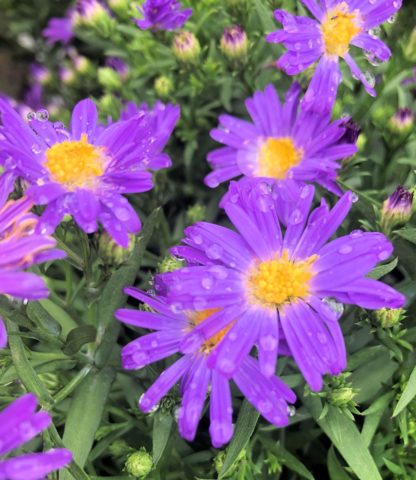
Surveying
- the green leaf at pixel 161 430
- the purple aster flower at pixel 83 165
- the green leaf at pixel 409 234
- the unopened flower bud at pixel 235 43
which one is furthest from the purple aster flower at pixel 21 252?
the unopened flower bud at pixel 235 43

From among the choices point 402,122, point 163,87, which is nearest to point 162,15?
point 163,87

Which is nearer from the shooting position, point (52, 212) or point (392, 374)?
point (52, 212)

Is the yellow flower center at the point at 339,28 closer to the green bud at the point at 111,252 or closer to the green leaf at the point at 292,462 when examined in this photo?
the green bud at the point at 111,252

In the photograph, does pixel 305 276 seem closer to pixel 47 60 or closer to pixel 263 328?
pixel 263 328

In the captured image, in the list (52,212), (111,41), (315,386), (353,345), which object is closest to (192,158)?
(111,41)

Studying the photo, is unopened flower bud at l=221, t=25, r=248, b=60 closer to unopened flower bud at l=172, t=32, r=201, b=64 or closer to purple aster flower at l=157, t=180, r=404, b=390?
unopened flower bud at l=172, t=32, r=201, b=64

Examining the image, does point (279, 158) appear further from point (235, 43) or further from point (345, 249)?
point (345, 249)
